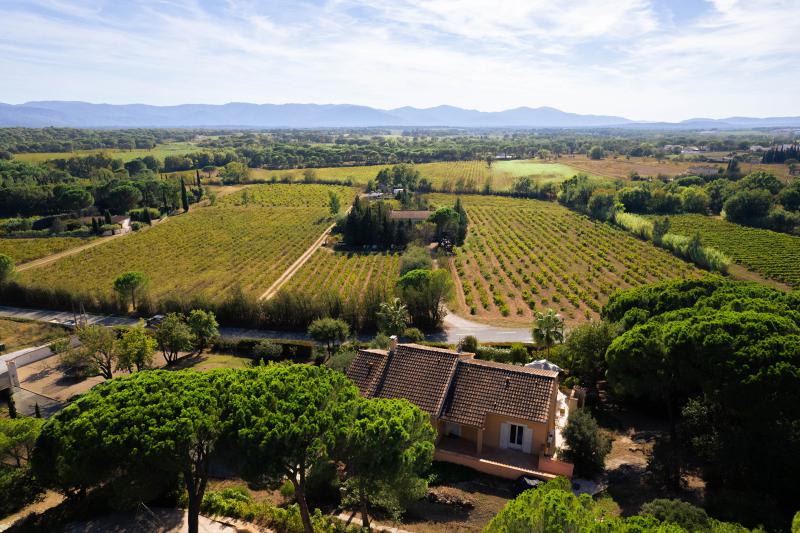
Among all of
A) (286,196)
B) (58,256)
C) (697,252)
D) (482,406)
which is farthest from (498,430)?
(286,196)

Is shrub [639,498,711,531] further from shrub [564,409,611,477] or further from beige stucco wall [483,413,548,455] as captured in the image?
beige stucco wall [483,413,548,455]

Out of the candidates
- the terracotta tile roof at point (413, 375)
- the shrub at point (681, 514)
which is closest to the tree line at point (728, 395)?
the shrub at point (681, 514)

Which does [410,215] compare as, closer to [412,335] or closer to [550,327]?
[412,335]

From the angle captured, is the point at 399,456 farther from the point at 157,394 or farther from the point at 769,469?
the point at 769,469

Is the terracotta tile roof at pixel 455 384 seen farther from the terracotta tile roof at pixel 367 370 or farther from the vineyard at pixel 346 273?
the vineyard at pixel 346 273

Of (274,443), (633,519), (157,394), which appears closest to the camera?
(633,519)

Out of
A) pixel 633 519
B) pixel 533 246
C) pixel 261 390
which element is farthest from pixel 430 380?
pixel 533 246

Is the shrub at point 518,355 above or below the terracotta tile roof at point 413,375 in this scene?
below
